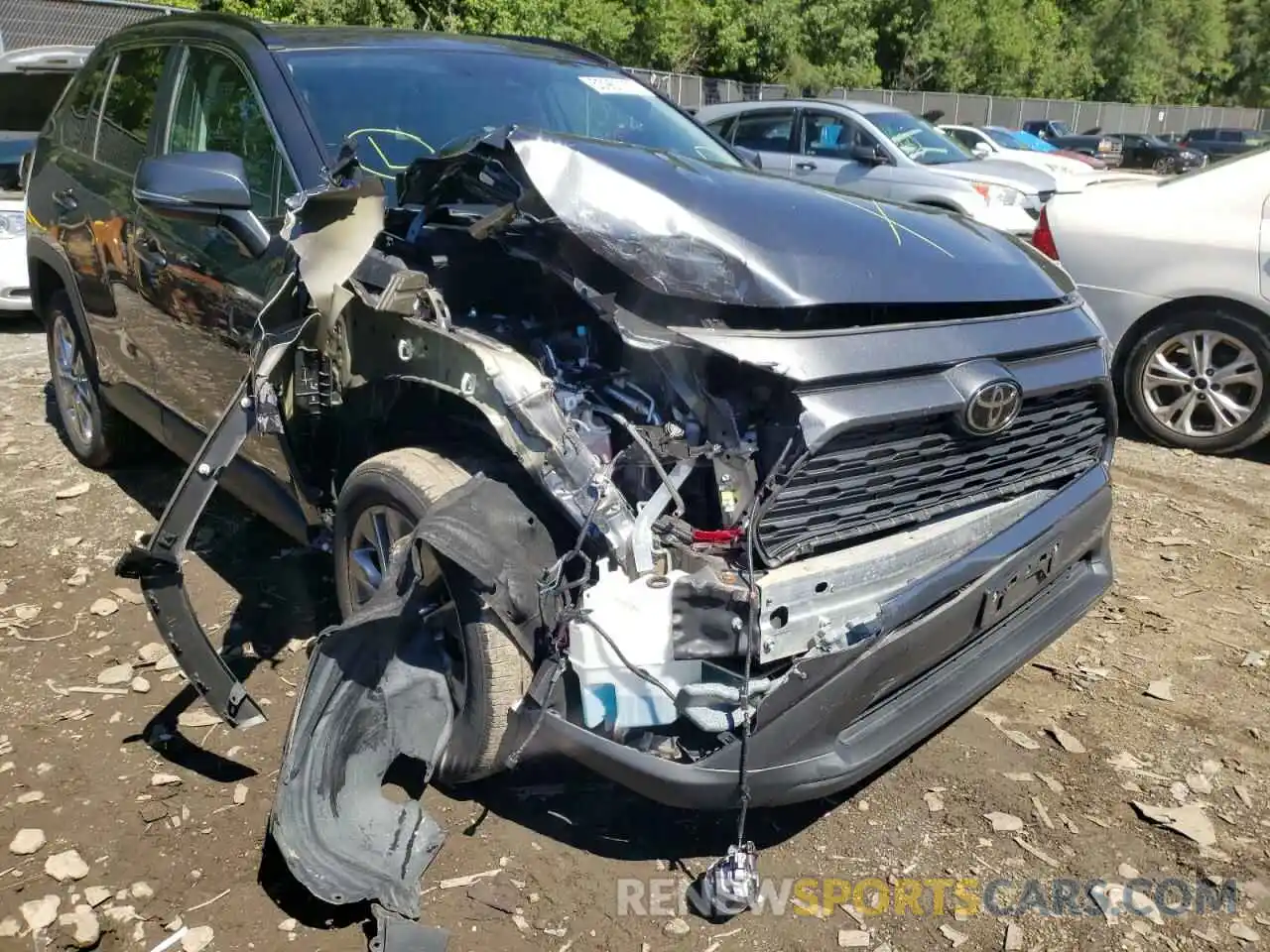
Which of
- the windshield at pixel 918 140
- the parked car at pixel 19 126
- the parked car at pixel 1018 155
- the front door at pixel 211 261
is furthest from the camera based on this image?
the parked car at pixel 1018 155

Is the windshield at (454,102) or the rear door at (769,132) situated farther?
the rear door at (769,132)

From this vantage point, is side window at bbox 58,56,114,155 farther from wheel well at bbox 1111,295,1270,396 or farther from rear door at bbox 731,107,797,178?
rear door at bbox 731,107,797,178

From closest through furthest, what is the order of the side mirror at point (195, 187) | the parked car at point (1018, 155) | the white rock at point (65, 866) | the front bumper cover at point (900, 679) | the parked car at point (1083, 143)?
the front bumper cover at point (900, 679), the white rock at point (65, 866), the side mirror at point (195, 187), the parked car at point (1018, 155), the parked car at point (1083, 143)

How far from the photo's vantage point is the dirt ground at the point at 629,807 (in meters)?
2.54

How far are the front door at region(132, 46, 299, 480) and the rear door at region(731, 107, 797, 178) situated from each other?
854 cm

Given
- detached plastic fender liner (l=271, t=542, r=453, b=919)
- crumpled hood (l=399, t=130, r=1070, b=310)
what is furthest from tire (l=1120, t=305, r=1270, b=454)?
detached plastic fender liner (l=271, t=542, r=453, b=919)

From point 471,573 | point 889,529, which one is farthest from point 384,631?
point 889,529

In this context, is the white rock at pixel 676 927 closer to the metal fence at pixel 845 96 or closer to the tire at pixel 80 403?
the tire at pixel 80 403

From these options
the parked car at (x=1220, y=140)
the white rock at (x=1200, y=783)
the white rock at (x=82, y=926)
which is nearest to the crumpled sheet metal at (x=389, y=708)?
the white rock at (x=82, y=926)

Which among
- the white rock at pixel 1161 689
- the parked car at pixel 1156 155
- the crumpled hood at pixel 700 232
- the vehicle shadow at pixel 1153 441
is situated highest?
the crumpled hood at pixel 700 232

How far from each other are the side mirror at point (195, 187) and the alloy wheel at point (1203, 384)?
15.4ft

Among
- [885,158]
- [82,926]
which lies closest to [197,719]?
[82,926]

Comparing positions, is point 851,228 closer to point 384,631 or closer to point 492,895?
point 384,631

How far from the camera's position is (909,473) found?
8.38ft
